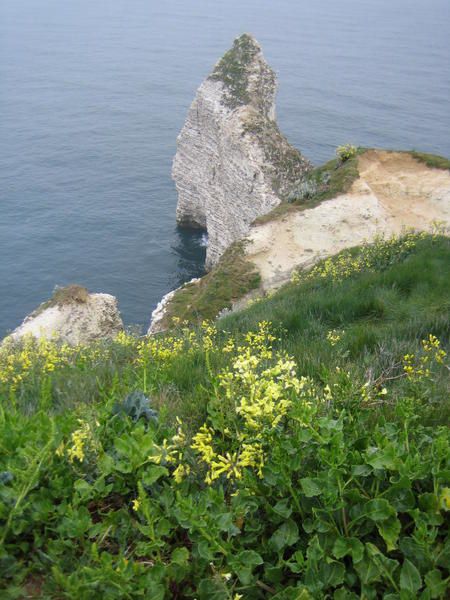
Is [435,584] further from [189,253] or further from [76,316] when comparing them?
[189,253]

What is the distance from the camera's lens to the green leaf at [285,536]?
3416mm

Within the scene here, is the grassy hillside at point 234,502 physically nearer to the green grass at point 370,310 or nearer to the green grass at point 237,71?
the green grass at point 370,310

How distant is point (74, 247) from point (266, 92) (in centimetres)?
2082

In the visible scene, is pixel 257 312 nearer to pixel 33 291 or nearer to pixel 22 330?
pixel 22 330

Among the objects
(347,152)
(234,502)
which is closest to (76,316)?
(347,152)

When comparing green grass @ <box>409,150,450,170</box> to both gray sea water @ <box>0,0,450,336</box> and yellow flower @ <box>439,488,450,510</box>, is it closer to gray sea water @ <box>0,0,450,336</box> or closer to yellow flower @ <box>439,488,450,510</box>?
gray sea water @ <box>0,0,450,336</box>

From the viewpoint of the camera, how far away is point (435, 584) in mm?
3018

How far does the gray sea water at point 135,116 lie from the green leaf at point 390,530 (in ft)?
125

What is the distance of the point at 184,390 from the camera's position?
604 centimetres

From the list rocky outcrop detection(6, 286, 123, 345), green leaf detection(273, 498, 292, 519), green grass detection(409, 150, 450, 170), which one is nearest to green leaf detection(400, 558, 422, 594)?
green leaf detection(273, 498, 292, 519)

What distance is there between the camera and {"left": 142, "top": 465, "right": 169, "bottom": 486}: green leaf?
3.69 metres

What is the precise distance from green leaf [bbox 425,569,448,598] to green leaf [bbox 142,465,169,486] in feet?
5.47

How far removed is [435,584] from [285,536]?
877 mm

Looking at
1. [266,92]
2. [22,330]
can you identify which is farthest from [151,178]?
[22,330]
